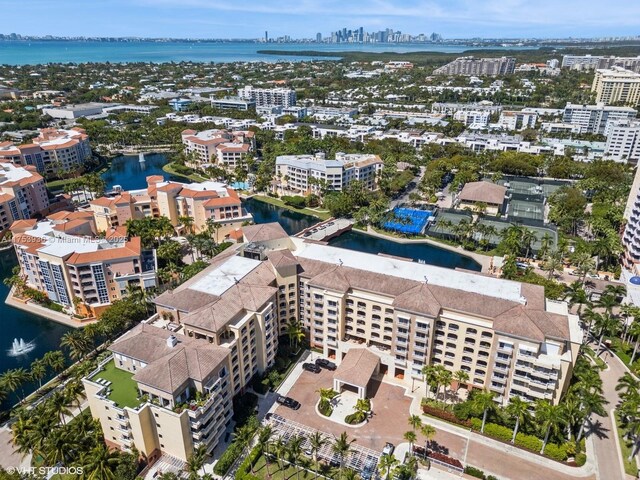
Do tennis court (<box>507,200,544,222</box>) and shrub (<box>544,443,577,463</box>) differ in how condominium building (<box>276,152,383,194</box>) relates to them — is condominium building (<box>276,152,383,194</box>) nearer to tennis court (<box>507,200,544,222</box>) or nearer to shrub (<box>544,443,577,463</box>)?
tennis court (<box>507,200,544,222</box>)

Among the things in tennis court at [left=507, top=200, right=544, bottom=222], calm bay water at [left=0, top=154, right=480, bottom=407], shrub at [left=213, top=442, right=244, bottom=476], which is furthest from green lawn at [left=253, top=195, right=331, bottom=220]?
shrub at [left=213, top=442, right=244, bottom=476]

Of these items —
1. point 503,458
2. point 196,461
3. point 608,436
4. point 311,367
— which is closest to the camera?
point 196,461

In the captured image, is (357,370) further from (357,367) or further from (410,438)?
(410,438)

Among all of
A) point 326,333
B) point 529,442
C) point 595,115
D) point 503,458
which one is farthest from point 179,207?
point 595,115

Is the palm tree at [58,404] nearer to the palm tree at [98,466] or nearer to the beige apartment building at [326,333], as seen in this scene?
the beige apartment building at [326,333]

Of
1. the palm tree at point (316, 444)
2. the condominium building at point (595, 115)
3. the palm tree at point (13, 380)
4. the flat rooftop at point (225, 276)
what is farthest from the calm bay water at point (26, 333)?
A: the condominium building at point (595, 115)

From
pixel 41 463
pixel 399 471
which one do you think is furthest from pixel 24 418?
pixel 399 471
